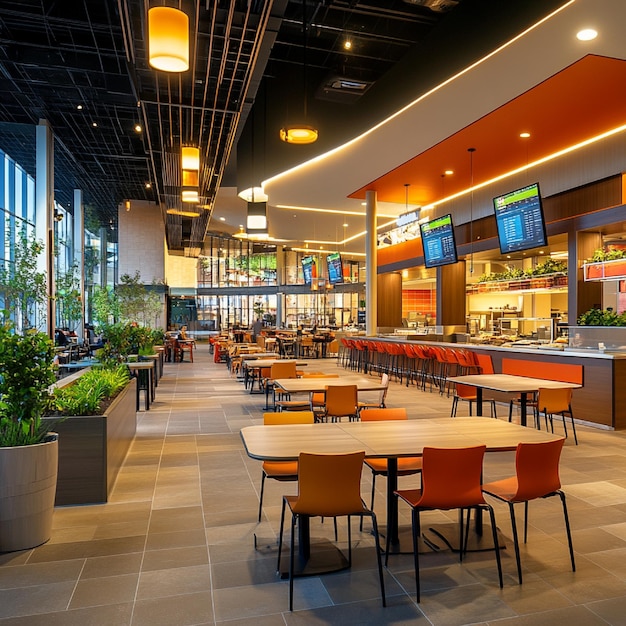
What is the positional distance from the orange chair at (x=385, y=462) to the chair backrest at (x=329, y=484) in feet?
1.63

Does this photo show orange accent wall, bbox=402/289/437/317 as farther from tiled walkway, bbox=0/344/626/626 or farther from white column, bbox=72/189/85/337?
tiled walkway, bbox=0/344/626/626

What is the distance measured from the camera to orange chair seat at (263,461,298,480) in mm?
3430

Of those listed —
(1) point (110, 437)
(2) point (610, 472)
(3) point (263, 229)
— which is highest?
(3) point (263, 229)

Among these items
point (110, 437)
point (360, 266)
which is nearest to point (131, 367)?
point (110, 437)

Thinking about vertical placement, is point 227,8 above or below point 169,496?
above

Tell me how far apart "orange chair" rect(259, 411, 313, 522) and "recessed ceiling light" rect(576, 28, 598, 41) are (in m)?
4.38

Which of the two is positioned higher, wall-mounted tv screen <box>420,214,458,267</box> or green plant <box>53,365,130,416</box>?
wall-mounted tv screen <box>420,214,458,267</box>

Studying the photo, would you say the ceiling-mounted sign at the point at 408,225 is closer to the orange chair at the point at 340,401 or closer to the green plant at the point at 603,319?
the green plant at the point at 603,319

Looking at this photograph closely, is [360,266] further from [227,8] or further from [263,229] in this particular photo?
[227,8]

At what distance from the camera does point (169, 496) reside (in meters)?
4.25

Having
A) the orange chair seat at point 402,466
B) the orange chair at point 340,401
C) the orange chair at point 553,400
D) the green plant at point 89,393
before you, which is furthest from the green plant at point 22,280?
the orange chair at point 553,400

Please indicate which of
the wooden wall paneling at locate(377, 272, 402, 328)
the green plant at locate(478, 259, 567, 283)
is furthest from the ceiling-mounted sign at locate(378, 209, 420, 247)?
the wooden wall paneling at locate(377, 272, 402, 328)

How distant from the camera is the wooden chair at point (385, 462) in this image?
3533 mm

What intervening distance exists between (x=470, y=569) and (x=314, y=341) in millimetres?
14496
